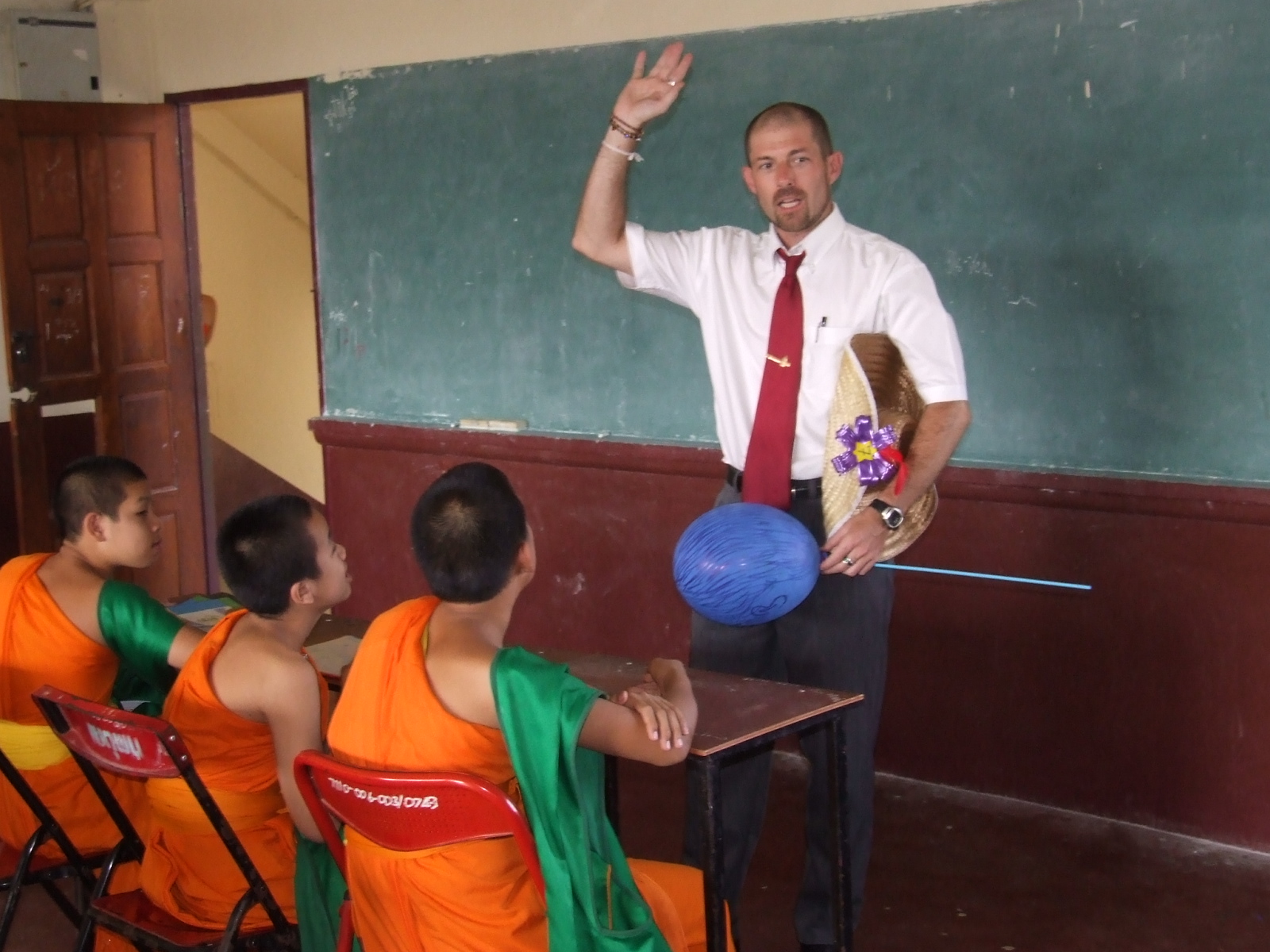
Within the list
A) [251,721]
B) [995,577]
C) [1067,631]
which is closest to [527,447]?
[995,577]

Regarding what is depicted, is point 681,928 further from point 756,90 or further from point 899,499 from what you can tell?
point 756,90

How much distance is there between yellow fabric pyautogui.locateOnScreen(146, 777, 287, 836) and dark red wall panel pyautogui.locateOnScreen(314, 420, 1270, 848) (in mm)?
2066

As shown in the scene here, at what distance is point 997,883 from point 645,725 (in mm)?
1748

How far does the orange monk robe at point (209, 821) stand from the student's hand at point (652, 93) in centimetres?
122

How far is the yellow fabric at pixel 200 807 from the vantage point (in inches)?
91.5

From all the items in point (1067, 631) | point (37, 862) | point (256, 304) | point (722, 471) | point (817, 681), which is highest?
point (256, 304)

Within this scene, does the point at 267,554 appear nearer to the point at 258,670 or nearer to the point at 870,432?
the point at 258,670

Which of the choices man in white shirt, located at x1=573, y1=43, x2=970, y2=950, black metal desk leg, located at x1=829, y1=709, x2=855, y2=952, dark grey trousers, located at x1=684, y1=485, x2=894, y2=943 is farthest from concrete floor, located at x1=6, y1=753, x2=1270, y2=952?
black metal desk leg, located at x1=829, y1=709, x2=855, y2=952

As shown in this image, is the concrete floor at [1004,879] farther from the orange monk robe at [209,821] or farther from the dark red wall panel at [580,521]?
the orange monk robe at [209,821]

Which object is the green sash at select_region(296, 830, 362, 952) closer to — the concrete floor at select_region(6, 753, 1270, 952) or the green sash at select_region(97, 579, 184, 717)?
the green sash at select_region(97, 579, 184, 717)

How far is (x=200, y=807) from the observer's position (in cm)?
228

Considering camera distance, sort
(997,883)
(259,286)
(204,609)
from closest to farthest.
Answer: (204,609), (997,883), (259,286)

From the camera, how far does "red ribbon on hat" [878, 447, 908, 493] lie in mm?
2762

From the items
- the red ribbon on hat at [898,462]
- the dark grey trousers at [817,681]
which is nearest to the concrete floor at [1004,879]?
the dark grey trousers at [817,681]
